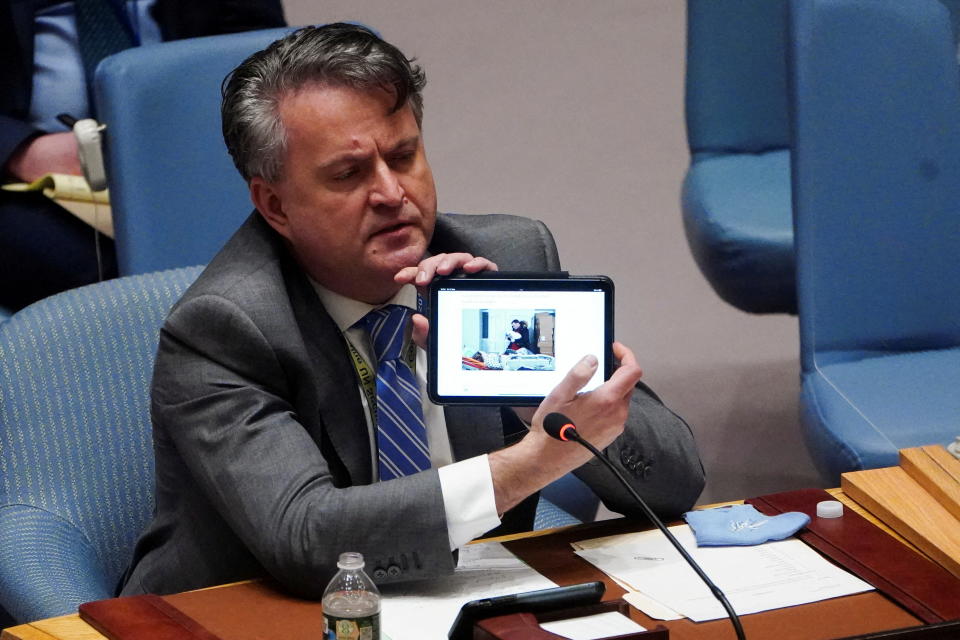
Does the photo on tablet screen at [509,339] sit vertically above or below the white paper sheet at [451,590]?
above

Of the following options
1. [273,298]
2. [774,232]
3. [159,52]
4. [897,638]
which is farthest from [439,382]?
[774,232]

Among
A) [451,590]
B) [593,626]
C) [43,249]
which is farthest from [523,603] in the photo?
[43,249]

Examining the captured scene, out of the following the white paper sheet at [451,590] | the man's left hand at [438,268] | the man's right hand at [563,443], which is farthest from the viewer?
the man's left hand at [438,268]

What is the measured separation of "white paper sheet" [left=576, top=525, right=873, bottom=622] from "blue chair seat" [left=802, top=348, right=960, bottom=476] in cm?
75

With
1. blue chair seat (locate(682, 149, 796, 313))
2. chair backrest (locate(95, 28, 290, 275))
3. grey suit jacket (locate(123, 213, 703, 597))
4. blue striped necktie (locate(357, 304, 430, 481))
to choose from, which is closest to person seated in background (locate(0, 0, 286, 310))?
chair backrest (locate(95, 28, 290, 275))

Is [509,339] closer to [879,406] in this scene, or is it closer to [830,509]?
[830,509]

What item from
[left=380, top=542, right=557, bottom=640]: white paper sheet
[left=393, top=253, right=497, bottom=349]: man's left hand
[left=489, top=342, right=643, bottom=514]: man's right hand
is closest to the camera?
[left=380, top=542, right=557, bottom=640]: white paper sheet

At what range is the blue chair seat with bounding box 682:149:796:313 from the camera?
3.39 metres

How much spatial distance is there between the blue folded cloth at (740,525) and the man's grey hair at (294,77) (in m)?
0.64

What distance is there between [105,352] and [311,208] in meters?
0.43

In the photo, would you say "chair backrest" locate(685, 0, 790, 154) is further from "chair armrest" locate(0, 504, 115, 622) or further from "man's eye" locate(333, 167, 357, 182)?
"chair armrest" locate(0, 504, 115, 622)

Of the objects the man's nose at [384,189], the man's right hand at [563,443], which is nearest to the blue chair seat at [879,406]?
the man's right hand at [563,443]

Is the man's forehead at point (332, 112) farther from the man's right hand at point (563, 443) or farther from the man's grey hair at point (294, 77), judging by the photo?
the man's right hand at point (563, 443)

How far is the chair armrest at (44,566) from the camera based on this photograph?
1.85 metres
